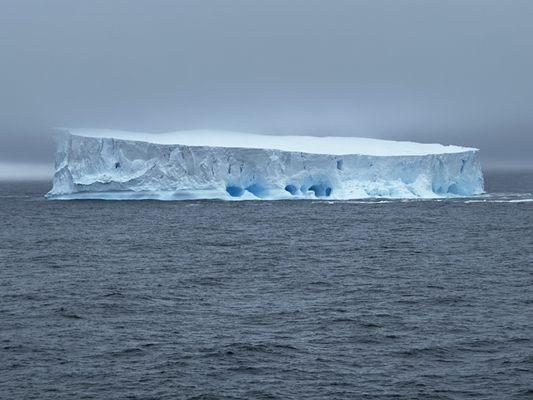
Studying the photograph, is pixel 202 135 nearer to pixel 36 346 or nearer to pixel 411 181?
pixel 411 181

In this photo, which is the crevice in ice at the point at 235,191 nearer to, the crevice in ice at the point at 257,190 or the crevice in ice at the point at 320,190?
the crevice in ice at the point at 257,190

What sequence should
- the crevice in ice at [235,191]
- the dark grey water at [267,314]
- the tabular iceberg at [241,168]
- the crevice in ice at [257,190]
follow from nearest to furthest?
the dark grey water at [267,314] → the tabular iceberg at [241,168] → the crevice in ice at [257,190] → the crevice in ice at [235,191]

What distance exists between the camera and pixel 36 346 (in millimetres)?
12938

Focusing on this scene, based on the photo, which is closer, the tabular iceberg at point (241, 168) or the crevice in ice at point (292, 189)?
the tabular iceberg at point (241, 168)

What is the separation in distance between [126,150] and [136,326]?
2691 cm

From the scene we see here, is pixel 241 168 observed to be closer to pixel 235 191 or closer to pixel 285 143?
pixel 235 191

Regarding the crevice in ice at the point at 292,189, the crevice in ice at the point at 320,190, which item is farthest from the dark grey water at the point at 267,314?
the crevice in ice at the point at 320,190

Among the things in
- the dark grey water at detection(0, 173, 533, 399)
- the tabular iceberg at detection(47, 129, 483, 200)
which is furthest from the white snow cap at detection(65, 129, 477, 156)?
the dark grey water at detection(0, 173, 533, 399)

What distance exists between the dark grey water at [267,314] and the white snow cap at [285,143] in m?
12.5

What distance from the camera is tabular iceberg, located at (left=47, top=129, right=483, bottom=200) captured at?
4034cm

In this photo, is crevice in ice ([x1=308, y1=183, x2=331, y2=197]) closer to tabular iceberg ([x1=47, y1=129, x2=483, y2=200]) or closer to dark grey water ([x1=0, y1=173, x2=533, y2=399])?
tabular iceberg ([x1=47, y1=129, x2=483, y2=200])

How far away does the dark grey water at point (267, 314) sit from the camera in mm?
11188

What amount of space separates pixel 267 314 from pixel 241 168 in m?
26.3

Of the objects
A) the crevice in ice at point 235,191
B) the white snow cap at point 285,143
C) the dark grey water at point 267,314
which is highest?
the white snow cap at point 285,143
